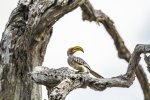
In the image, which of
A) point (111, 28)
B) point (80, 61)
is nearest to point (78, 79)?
point (80, 61)

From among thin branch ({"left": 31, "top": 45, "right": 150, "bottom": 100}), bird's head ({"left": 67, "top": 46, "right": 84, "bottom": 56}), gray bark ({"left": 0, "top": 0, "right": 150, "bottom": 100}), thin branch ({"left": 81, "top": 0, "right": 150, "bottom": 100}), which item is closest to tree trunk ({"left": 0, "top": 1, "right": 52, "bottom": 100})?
gray bark ({"left": 0, "top": 0, "right": 150, "bottom": 100})

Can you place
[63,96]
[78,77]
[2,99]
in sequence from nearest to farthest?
[63,96] → [78,77] → [2,99]

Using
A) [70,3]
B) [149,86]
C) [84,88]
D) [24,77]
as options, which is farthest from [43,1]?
[149,86]

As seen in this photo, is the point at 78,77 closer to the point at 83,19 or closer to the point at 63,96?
the point at 63,96

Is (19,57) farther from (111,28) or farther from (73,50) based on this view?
(111,28)

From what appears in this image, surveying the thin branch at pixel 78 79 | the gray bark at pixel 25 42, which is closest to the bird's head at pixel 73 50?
the gray bark at pixel 25 42

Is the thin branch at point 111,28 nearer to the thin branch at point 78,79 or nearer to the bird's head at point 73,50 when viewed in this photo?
the bird's head at point 73,50

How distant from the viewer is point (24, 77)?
15.5 ft

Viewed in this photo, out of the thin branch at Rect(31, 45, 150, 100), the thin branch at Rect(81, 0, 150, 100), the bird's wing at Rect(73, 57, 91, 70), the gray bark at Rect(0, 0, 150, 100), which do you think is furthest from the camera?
the thin branch at Rect(81, 0, 150, 100)

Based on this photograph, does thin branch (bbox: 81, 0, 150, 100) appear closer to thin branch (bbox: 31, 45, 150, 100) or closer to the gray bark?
the gray bark

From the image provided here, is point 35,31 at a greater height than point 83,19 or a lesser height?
lesser

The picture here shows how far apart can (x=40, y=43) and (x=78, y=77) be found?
1.07 metres

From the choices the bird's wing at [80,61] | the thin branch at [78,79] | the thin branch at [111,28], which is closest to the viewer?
the thin branch at [78,79]

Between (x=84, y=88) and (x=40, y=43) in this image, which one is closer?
(x=84, y=88)
